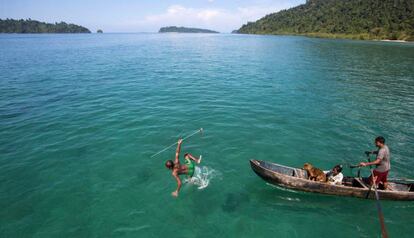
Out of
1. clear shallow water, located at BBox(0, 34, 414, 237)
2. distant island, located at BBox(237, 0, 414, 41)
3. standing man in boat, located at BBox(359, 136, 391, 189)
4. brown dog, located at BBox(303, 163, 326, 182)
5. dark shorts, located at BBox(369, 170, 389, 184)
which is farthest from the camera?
distant island, located at BBox(237, 0, 414, 41)

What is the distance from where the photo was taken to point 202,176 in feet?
54.6

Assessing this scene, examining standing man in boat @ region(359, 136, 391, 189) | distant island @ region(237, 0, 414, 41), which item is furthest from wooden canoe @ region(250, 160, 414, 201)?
distant island @ region(237, 0, 414, 41)

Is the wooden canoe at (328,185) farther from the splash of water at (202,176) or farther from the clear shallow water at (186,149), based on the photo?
the splash of water at (202,176)

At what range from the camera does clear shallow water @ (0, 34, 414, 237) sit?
42.5 ft

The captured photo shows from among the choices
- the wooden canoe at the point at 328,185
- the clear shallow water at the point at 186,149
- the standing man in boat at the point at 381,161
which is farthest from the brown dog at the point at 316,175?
the standing man in boat at the point at 381,161

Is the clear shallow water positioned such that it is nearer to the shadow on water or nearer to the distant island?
the shadow on water

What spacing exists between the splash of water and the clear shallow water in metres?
0.38

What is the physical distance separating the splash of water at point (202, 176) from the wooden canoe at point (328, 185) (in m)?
3.02

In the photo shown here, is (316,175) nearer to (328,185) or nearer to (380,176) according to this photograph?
(328,185)

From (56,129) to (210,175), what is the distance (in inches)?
624

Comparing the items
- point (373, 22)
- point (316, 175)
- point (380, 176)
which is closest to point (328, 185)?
point (316, 175)

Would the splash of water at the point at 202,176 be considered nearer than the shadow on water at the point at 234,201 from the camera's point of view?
No

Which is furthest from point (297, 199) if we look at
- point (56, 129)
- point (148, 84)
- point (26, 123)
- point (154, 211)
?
point (148, 84)

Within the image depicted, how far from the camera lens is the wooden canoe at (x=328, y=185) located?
1402 centimetres
